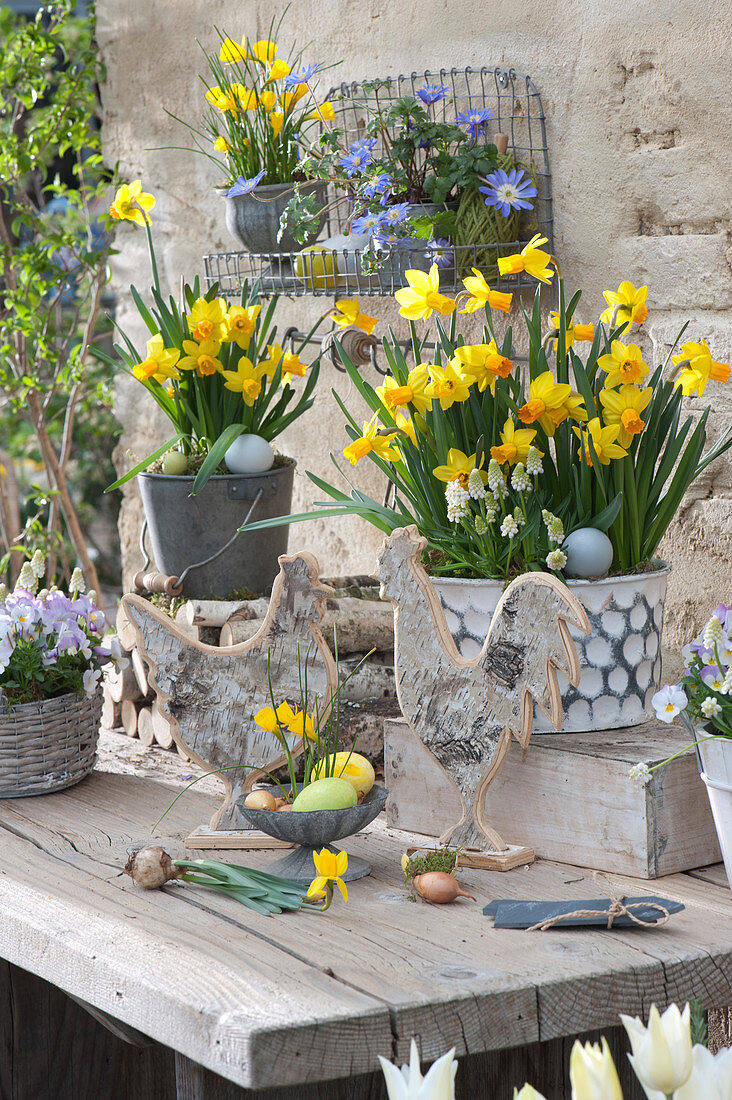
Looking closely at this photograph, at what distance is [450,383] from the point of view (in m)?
1.45

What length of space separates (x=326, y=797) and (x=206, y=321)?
2.70ft

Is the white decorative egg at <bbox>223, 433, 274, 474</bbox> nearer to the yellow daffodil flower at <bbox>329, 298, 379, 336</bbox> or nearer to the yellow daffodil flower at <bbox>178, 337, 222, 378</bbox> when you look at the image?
the yellow daffodil flower at <bbox>178, 337, 222, 378</bbox>

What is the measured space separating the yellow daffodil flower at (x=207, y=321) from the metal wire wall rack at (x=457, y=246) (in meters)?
0.19

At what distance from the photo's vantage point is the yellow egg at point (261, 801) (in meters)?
1.45

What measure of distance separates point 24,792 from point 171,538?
51cm

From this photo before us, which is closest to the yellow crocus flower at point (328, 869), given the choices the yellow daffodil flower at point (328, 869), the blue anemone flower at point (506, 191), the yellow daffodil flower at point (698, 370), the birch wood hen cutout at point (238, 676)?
the yellow daffodil flower at point (328, 869)

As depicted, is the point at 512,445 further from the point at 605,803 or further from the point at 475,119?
the point at 475,119

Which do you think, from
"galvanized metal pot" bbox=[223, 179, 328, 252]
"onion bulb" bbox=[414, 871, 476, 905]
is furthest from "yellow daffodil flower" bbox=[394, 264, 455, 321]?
"galvanized metal pot" bbox=[223, 179, 328, 252]

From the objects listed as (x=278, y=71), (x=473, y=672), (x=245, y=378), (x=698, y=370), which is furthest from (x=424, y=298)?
(x=278, y=71)

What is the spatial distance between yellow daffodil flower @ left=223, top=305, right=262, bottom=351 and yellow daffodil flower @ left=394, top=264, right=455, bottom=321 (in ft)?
1.60

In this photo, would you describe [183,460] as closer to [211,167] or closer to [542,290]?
[542,290]

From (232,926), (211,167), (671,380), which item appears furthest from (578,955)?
(211,167)

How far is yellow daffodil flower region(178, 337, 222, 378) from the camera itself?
1.92m

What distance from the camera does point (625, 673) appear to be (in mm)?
1492
